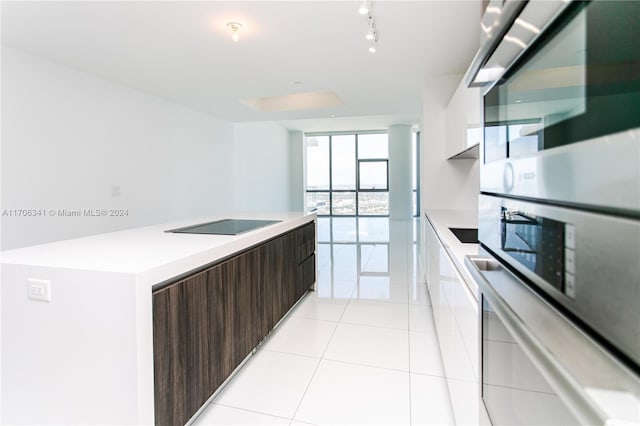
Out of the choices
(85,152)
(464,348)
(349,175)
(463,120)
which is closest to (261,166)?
(349,175)

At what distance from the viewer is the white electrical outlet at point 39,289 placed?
1275 millimetres

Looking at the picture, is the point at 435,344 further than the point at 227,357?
Yes

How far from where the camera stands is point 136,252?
1.51 metres

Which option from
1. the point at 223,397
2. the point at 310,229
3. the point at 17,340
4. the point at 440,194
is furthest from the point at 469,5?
the point at 17,340

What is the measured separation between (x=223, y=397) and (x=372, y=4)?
273cm

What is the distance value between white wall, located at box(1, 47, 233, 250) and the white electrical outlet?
2464mm

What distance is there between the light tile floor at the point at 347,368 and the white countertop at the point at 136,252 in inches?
32.5

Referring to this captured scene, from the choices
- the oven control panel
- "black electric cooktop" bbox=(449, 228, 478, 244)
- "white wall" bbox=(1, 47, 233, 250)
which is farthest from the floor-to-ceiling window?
the oven control panel

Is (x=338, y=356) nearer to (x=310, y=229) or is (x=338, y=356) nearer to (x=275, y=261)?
(x=275, y=261)

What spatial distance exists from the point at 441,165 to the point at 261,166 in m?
5.41

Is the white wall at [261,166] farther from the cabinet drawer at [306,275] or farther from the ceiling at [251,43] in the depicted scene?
the cabinet drawer at [306,275]

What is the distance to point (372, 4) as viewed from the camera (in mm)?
2328

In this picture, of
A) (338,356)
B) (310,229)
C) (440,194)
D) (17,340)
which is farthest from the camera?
(440,194)

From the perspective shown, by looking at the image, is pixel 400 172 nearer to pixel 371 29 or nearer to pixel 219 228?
pixel 371 29
